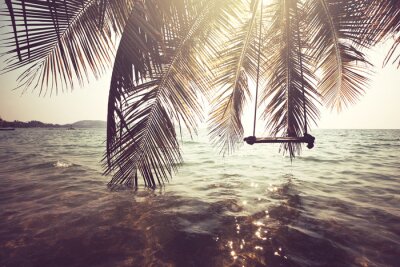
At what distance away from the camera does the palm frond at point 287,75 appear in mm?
4754

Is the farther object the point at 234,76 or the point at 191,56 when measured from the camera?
the point at 234,76

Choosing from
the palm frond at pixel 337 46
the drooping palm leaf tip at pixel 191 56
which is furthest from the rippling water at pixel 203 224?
the palm frond at pixel 337 46

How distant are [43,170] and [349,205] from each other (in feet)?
27.0

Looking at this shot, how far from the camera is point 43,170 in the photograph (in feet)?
25.5

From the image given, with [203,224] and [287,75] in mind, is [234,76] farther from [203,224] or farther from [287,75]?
[203,224]

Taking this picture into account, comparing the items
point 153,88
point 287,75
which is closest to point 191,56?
point 153,88

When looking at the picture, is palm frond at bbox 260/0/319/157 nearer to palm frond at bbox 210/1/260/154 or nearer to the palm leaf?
palm frond at bbox 210/1/260/154

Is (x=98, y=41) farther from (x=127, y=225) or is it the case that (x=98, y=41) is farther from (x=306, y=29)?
(x=306, y=29)

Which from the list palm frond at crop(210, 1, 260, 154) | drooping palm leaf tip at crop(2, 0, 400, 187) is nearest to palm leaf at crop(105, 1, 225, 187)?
drooping palm leaf tip at crop(2, 0, 400, 187)

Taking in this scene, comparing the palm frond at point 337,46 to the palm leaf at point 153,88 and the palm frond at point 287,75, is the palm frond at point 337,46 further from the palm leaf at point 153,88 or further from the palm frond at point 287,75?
the palm leaf at point 153,88

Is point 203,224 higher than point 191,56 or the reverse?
the reverse

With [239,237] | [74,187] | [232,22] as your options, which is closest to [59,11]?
[232,22]

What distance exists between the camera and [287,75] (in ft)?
15.8

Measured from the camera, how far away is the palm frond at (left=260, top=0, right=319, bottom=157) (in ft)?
15.6
